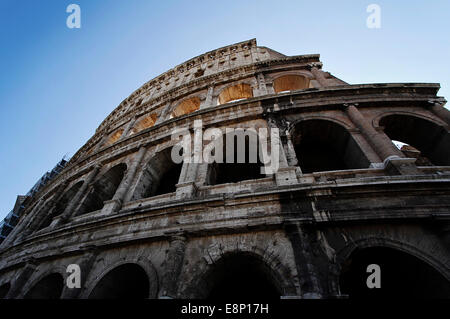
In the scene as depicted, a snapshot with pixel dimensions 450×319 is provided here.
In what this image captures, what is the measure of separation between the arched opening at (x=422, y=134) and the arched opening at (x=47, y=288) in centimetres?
1147

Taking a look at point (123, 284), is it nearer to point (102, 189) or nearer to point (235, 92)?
point (102, 189)

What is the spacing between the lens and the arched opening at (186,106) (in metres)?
11.8

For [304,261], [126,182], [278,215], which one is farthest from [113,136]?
[304,261]

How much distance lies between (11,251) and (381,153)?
12.8 meters

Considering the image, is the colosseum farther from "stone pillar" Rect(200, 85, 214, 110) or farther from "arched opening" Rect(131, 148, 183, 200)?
"stone pillar" Rect(200, 85, 214, 110)

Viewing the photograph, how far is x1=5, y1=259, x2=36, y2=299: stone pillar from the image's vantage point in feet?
19.7

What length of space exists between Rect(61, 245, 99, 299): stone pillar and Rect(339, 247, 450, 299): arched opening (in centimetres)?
575

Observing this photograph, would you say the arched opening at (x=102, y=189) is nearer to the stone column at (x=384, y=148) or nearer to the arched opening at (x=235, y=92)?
the arched opening at (x=235, y=92)

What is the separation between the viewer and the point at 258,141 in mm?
7246

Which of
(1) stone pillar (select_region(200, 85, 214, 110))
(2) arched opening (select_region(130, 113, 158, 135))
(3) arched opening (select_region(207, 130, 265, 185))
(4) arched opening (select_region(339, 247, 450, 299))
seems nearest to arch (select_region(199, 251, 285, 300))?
(4) arched opening (select_region(339, 247, 450, 299))

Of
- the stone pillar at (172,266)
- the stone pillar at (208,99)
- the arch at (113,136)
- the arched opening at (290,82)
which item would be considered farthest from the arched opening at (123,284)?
the arch at (113,136)

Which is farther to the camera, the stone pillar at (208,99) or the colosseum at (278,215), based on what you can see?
the stone pillar at (208,99)

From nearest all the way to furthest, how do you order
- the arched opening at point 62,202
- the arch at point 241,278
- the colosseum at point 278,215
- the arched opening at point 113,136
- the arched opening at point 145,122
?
the colosseum at point 278,215 < the arch at point 241,278 < the arched opening at point 62,202 < the arched opening at point 145,122 < the arched opening at point 113,136
